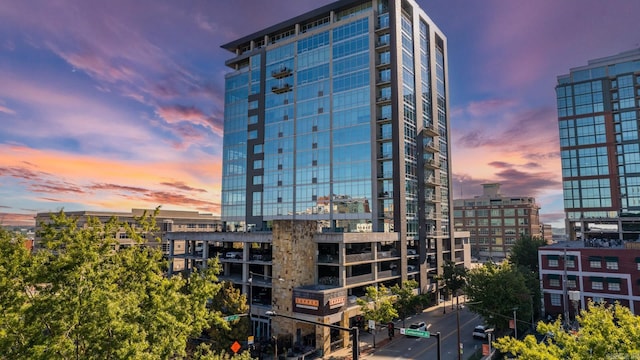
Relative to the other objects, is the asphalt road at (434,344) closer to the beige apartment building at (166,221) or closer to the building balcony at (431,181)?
the building balcony at (431,181)

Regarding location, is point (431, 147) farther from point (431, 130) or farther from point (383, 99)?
point (383, 99)

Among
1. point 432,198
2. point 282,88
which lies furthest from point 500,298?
point 282,88

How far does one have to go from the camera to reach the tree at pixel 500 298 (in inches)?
1658

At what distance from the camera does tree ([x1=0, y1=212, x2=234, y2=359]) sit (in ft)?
54.7

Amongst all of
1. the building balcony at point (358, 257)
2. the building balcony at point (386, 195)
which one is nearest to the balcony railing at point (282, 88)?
the building balcony at point (386, 195)

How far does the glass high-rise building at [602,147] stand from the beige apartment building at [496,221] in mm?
39389

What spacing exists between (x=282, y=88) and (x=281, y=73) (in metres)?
3.04

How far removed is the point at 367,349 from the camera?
136 ft

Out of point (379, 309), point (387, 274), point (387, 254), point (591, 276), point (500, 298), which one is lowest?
point (379, 309)

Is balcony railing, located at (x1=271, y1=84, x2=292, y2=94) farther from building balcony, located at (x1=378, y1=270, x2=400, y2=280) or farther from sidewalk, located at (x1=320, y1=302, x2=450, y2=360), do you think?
sidewalk, located at (x1=320, y1=302, x2=450, y2=360)

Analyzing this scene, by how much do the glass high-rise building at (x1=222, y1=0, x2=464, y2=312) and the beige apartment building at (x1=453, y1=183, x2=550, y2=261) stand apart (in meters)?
62.5

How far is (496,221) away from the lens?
13700cm

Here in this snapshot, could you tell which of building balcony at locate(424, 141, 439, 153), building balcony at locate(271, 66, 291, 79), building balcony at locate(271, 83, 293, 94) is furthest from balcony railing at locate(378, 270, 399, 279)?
building balcony at locate(271, 66, 291, 79)

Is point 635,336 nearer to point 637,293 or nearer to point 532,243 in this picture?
point 637,293
